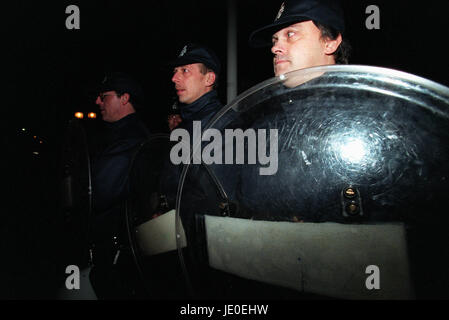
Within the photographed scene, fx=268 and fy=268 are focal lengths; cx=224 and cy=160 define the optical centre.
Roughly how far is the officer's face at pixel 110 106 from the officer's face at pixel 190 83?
0.71 metres

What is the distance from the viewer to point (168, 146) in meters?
1.26

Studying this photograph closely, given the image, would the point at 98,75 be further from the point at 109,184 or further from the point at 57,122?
the point at 109,184

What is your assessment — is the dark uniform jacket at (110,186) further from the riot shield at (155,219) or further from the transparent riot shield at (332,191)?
the transparent riot shield at (332,191)

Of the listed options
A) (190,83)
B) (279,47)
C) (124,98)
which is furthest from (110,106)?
(279,47)

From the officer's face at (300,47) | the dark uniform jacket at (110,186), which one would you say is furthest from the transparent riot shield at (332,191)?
the dark uniform jacket at (110,186)

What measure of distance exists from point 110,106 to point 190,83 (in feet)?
2.87

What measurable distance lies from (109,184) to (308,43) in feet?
4.53

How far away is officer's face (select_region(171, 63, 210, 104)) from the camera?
1.79 m

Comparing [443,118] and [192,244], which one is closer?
[443,118]

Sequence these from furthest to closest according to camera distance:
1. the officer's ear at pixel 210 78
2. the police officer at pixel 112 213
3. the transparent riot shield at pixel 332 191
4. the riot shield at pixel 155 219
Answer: the officer's ear at pixel 210 78, the police officer at pixel 112 213, the riot shield at pixel 155 219, the transparent riot shield at pixel 332 191

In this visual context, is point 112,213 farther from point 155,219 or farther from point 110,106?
point 110,106

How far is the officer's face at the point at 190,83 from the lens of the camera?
1.79 meters

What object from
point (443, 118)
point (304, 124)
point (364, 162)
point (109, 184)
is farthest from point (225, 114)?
point (109, 184)

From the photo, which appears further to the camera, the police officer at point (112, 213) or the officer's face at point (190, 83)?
the officer's face at point (190, 83)
